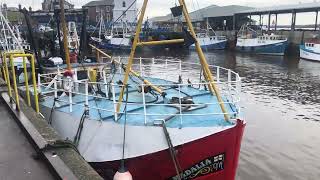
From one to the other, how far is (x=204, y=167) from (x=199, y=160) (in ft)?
0.79

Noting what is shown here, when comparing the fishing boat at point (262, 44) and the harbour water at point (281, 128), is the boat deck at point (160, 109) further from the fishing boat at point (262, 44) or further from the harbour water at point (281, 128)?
the fishing boat at point (262, 44)

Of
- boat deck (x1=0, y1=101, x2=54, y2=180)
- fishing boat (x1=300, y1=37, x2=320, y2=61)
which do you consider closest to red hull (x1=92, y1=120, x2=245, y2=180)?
boat deck (x1=0, y1=101, x2=54, y2=180)

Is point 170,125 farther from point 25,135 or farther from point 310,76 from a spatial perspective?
point 310,76

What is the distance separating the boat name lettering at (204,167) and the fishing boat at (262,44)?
42.0m

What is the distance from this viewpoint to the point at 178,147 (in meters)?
7.32

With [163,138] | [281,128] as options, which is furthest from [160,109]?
[281,128]

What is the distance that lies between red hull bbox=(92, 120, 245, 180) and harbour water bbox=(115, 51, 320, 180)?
3.01 m

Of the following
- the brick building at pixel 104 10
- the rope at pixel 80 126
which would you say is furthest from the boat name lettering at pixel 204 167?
the brick building at pixel 104 10

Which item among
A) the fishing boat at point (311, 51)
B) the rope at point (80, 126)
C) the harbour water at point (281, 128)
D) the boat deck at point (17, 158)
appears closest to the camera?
the boat deck at point (17, 158)

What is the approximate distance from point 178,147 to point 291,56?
1679 inches

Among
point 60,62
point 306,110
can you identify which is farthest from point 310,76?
point 60,62

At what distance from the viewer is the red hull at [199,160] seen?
24.1 feet

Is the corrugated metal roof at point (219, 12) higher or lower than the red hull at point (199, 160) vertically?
higher

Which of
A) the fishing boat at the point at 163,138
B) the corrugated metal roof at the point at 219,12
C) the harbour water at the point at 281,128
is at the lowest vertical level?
the harbour water at the point at 281,128
